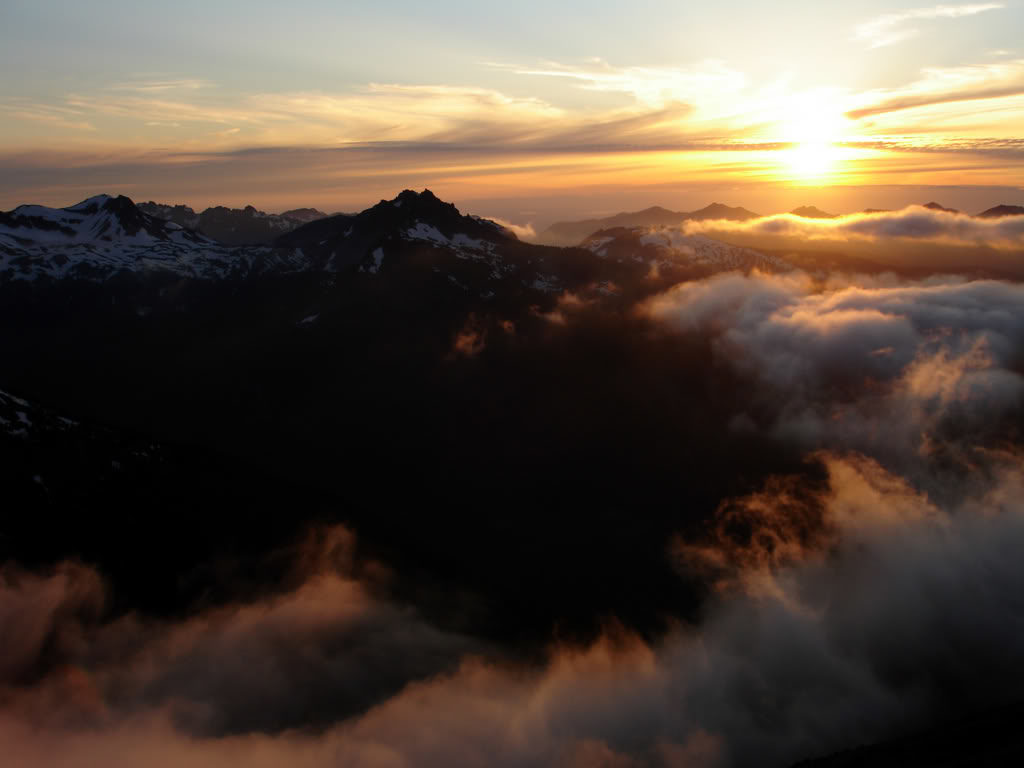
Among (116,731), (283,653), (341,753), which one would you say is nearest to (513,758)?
(341,753)

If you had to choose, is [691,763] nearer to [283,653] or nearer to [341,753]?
[341,753]

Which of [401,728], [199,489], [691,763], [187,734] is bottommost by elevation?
[691,763]

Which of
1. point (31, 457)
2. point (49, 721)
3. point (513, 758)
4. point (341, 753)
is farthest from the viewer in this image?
point (513, 758)

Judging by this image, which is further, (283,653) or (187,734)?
(283,653)

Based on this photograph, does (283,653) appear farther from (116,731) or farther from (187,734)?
(116,731)

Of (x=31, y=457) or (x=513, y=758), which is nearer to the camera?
(x=31, y=457)

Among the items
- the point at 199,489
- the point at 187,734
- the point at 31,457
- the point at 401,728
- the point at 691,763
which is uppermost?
the point at 31,457

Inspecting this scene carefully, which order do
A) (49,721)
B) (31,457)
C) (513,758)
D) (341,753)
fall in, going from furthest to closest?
(513,758) → (341,753) → (31,457) → (49,721)

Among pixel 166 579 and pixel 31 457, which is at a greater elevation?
pixel 31 457

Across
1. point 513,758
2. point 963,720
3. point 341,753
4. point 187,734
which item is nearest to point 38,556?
point 187,734
